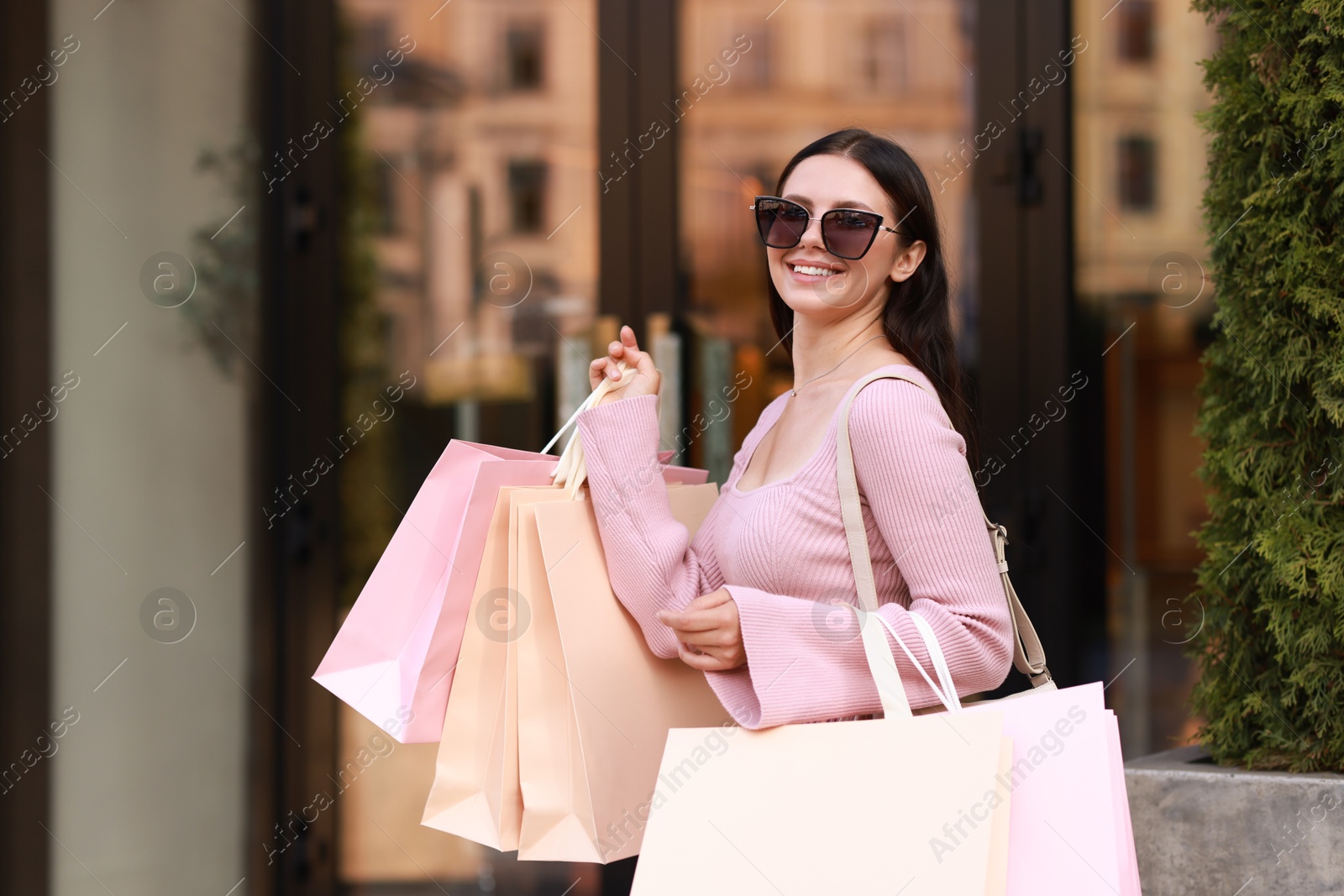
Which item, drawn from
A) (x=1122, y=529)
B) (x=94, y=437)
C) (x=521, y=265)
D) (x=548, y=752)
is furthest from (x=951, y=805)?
(x=94, y=437)

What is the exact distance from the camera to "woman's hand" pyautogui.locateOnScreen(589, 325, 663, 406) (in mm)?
1874

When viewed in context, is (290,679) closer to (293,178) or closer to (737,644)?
(293,178)

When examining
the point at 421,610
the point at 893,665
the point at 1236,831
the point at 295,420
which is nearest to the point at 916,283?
the point at 893,665

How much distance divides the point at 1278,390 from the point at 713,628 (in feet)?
4.12

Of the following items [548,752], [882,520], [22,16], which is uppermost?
[22,16]

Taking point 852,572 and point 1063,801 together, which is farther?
point 852,572

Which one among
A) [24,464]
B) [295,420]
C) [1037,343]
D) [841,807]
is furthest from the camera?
[295,420]

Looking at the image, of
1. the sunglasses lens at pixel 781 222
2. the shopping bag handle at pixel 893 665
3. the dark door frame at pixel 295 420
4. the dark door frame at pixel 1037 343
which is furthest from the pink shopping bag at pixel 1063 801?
the dark door frame at pixel 295 420

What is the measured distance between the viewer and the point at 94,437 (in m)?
3.51

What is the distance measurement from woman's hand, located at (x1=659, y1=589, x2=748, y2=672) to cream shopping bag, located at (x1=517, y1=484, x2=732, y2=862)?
5.7 inches

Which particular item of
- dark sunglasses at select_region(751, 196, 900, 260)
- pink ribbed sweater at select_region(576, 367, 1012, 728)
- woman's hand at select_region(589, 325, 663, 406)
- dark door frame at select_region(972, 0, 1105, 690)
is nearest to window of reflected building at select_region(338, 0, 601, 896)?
dark door frame at select_region(972, 0, 1105, 690)

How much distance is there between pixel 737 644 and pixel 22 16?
9.84 feet

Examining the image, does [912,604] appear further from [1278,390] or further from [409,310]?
[409,310]

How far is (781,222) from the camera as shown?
1817mm
